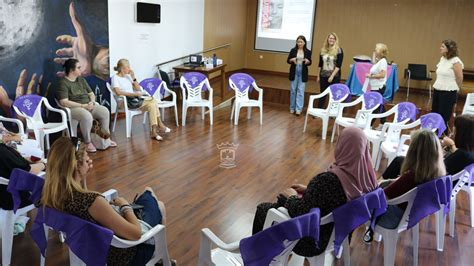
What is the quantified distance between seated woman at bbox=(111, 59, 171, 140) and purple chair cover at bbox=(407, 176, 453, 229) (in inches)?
138

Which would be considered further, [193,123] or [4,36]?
[193,123]

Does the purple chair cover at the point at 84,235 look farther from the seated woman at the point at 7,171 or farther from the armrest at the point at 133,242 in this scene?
the seated woman at the point at 7,171

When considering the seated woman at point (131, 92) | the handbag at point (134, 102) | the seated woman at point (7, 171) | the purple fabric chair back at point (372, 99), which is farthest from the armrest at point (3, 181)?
the purple fabric chair back at point (372, 99)

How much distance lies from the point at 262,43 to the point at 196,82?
454 cm

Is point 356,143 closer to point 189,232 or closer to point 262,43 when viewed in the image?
point 189,232

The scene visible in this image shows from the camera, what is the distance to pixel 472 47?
332 inches

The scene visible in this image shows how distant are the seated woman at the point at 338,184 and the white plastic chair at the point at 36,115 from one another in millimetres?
3088

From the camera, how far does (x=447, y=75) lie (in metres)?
5.07

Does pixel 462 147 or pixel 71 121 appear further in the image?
pixel 71 121

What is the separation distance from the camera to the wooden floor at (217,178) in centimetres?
281

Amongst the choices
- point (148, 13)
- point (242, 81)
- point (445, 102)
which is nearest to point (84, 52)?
point (148, 13)

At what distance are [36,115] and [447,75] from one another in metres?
4.87

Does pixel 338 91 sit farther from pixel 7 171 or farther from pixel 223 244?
pixel 7 171

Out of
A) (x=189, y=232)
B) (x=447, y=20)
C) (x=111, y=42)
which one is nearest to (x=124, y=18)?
(x=111, y=42)
